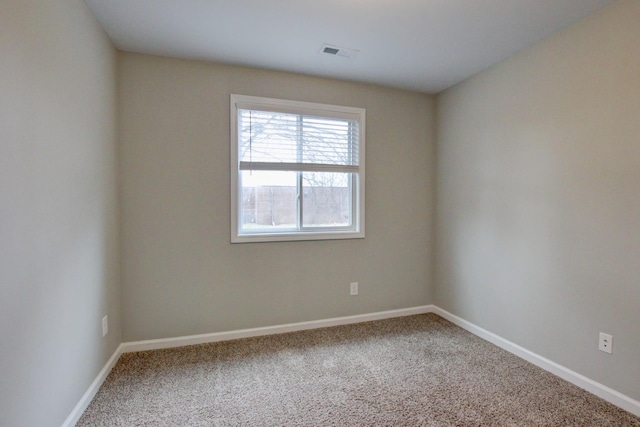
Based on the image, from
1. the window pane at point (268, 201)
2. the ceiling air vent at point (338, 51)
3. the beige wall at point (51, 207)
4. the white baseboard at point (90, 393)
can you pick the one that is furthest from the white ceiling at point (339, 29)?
the white baseboard at point (90, 393)

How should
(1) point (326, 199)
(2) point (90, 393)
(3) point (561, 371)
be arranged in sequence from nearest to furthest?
(2) point (90, 393), (3) point (561, 371), (1) point (326, 199)

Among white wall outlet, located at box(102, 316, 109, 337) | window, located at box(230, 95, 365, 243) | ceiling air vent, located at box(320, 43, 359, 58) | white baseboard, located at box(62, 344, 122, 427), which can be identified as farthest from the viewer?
window, located at box(230, 95, 365, 243)

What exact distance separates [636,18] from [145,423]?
3580 mm

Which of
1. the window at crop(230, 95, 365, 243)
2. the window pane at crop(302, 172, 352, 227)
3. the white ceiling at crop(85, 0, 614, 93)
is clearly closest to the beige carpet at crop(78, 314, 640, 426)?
the window at crop(230, 95, 365, 243)

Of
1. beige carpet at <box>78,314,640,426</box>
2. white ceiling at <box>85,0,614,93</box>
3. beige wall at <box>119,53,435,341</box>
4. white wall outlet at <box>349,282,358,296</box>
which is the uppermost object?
white ceiling at <box>85,0,614,93</box>

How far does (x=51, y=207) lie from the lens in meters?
1.46

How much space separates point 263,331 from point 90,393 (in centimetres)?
128

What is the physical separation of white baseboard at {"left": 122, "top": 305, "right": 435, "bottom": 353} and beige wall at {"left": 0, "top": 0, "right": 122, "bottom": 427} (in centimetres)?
35

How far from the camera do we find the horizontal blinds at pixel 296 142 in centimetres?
269

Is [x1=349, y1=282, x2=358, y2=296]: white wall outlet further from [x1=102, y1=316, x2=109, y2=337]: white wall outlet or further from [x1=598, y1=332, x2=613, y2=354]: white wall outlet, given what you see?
[x1=102, y1=316, x2=109, y2=337]: white wall outlet

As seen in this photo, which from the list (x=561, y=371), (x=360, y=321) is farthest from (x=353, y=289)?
(x=561, y=371)

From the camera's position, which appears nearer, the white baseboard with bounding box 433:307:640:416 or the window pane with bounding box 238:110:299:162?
the white baseboard with bounding box 433:307:640:416

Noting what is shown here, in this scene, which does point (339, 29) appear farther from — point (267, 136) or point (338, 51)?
point (267, 136)

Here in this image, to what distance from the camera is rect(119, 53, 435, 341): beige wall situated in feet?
7.91
